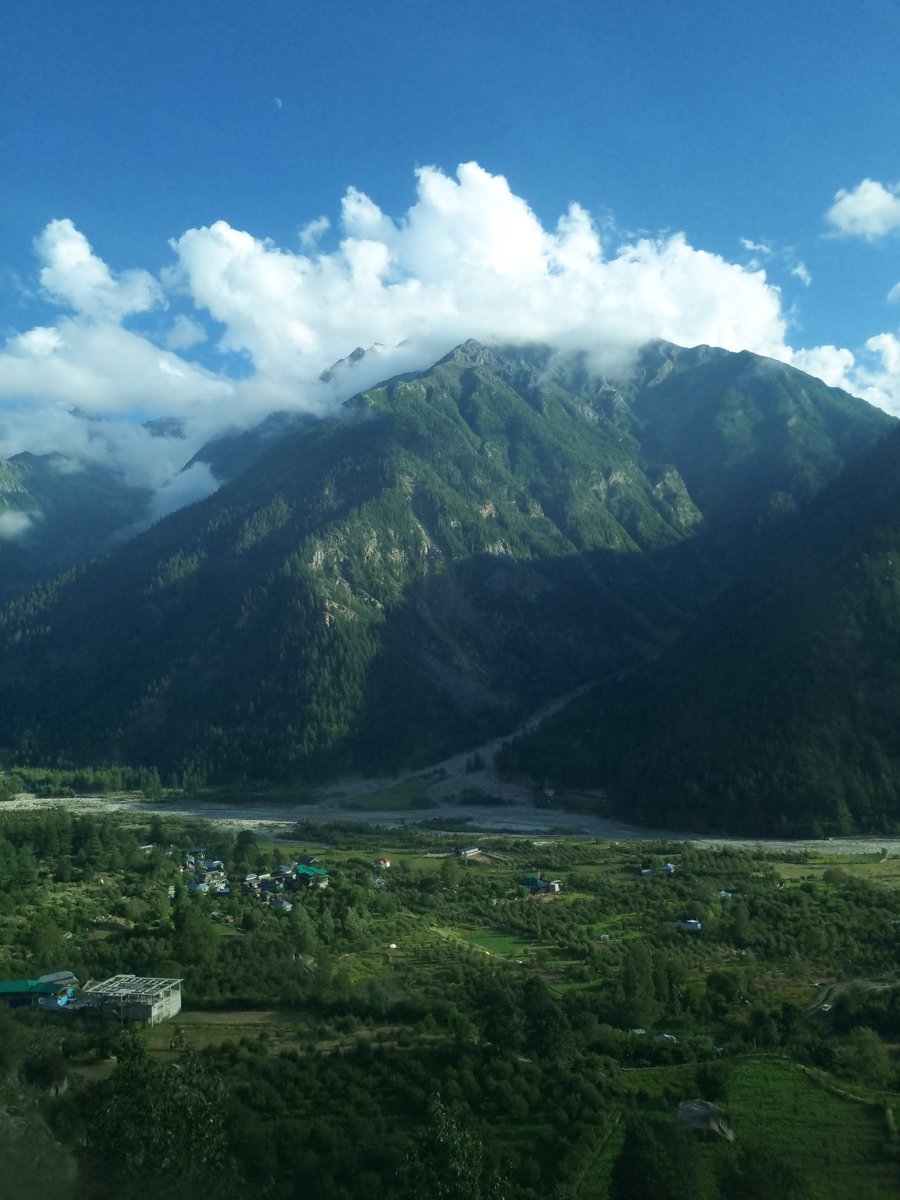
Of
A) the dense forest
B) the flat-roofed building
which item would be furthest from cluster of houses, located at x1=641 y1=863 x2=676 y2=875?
the flat-roofed building

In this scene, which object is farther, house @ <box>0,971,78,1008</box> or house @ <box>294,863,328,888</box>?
house @ <box>294,863,328,888</box>

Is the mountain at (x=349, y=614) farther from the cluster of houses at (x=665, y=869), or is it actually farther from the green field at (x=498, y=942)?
the green field at (x=498, y=942)

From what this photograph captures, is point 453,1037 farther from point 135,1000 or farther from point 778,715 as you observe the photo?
point 778,715

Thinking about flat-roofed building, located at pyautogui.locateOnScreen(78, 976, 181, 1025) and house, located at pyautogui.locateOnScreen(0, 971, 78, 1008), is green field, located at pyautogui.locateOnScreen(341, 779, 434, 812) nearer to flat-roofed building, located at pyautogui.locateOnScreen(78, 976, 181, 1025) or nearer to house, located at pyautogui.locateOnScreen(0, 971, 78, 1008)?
house, located at pyautogui.locateOnScreen(0, 971, 78, 1008)

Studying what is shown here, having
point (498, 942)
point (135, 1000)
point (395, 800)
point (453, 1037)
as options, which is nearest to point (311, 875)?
point (498, 942)

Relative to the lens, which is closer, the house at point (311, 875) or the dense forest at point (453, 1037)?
the dense forest at point (453, 1037)

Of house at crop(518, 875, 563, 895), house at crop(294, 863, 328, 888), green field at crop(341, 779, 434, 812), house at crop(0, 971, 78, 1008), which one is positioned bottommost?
house at crop(0, 971, 78, 1008)

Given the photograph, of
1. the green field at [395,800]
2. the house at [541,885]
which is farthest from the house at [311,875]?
the green field at [395,800]
